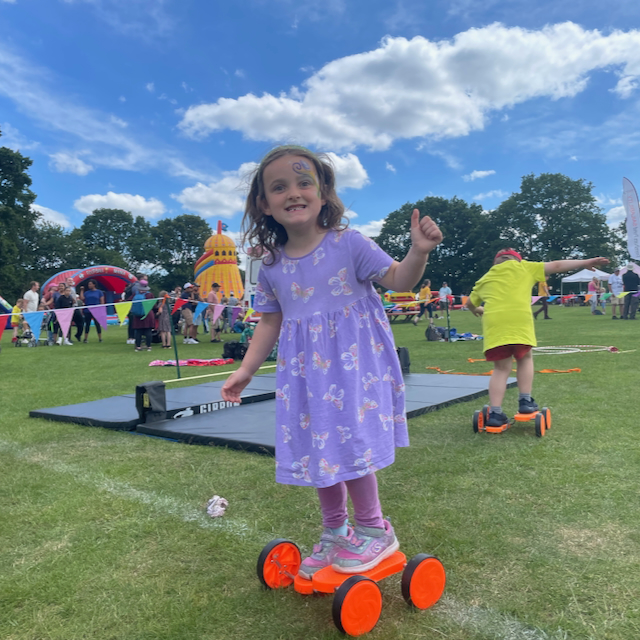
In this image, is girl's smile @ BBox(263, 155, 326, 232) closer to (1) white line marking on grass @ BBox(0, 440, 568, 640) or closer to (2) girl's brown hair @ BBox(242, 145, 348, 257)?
(2) girl's brown hair @ BBox(242, 145, 348, 257)

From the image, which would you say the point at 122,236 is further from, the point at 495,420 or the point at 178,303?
the point at 495,420

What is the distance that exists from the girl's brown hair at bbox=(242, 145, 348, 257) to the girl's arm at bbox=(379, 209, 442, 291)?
0.35m

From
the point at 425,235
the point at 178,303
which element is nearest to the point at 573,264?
the point at 425,235

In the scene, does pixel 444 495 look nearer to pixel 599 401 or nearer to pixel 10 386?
pixel 599 401

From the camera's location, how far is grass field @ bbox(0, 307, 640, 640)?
180 centimetres

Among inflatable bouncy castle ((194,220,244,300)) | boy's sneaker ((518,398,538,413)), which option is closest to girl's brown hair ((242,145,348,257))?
boy's sneaker ((518,398,538,413))

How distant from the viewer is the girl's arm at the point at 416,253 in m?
1.74

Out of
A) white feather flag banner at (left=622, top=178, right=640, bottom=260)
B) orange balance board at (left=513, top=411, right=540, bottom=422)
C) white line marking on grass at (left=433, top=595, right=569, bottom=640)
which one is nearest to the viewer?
white line marking on grass at (left=433, top=595, right=569, bottom=640)

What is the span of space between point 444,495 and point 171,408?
291 centimetres

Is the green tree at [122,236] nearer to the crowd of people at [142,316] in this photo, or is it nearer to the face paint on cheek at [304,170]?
the crowd of people at [142,316]

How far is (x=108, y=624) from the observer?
5.99 feet

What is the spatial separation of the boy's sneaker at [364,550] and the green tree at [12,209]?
44.4m

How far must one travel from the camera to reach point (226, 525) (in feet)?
8.55

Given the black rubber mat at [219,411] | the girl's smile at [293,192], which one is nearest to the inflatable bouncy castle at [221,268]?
the black rubber mat at [219,411]
